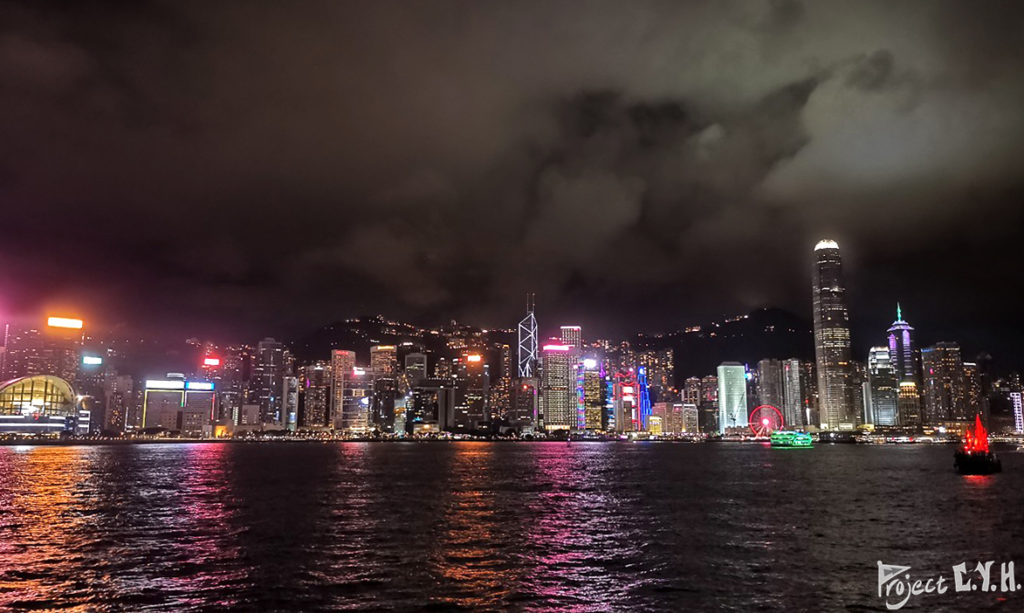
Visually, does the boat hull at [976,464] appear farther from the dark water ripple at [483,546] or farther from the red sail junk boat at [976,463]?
the dark water ripple at [483,546]

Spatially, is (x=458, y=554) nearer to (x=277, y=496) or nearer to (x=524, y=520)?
(x=524, y=520)

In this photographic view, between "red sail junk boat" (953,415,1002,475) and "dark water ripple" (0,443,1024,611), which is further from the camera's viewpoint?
"red sail junk boat" (953,415,1002,475)

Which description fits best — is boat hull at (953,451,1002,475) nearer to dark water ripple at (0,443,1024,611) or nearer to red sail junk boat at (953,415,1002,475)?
red sail junk boat at (953,415,1002,475)

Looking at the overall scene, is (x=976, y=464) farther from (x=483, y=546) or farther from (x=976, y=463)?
(x=483, y=546)

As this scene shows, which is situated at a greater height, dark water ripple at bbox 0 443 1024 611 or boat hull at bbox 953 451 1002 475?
dark water ripple at bbox 0 443 1024 611

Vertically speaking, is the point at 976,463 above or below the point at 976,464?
above

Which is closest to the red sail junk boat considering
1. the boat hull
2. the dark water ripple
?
the boat hull

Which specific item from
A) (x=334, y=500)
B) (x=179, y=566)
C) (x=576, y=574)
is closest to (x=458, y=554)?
(x=576, y=574)

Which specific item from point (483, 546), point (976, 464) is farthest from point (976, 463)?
point (483, 546)
